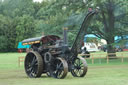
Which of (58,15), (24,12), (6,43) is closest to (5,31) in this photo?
(6,43)

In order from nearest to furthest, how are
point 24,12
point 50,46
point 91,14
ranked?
point 91,14, point 50,46, point 24,12

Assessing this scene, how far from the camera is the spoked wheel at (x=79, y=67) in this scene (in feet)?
49.5

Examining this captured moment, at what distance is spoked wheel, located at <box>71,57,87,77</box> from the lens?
49.5 feet

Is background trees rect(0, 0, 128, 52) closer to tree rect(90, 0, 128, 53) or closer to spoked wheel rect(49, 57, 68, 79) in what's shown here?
tree rect(90, 0, 128, 53)

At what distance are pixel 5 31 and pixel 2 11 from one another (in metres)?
14.3

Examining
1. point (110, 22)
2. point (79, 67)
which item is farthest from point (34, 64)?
point (110, 22)

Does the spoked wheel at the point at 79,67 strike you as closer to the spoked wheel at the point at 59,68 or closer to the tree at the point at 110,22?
the spoked wheel at the point at 59,68

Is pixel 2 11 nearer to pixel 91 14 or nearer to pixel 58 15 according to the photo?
pixel 58 15

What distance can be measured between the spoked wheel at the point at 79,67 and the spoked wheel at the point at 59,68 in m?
0.81

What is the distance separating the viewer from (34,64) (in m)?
16.4

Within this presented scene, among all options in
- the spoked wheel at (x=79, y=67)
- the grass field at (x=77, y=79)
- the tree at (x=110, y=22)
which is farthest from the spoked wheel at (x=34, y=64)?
the tree at (x=110, y=22)

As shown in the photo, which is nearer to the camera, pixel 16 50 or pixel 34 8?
pixel 16 50

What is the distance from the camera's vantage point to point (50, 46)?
52.8ft

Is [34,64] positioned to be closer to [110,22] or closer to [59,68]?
[59,68]
